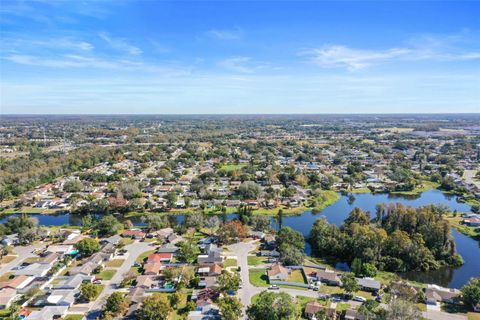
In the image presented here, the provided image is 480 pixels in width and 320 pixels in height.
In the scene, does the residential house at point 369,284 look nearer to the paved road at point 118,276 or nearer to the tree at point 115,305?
the tree at point 115,305

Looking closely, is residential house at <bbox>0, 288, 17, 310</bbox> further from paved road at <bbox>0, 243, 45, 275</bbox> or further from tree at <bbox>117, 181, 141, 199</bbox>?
tree at <bbox>117, 181, 141, 199</bbox>

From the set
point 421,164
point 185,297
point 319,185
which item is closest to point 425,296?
point 185,297

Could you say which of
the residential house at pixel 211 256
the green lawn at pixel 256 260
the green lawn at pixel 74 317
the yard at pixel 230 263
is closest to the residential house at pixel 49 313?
the green lawn at pixel 74 317

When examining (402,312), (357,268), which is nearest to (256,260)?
(357,268)

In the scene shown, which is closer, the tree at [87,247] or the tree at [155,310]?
the tree at [155,310]

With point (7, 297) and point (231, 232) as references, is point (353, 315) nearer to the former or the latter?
point (231, 232)

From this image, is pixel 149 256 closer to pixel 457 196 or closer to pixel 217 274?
pixel 217 274

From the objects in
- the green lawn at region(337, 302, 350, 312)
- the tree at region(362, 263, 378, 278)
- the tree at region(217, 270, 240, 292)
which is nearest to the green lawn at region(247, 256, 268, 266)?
the tree at region(217, 270, 240, 292)

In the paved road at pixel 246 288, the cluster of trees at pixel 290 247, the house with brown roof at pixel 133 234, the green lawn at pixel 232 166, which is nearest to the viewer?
the paved road at pixel 246 288
